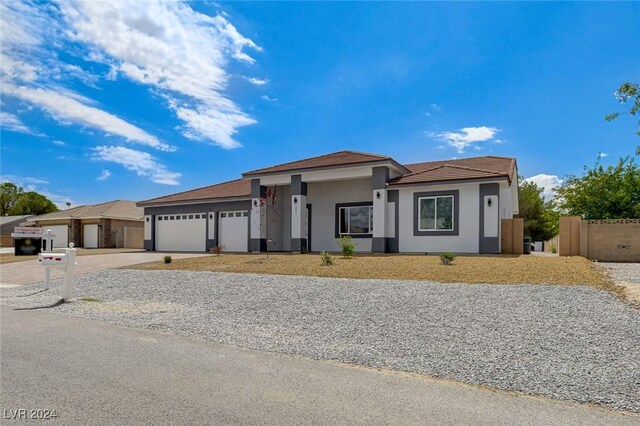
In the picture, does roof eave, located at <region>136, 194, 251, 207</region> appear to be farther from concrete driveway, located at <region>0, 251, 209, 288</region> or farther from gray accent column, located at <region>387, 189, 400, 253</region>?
gray accent column, located at <region>387, 189, 400, 253</region>

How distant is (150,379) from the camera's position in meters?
4.71

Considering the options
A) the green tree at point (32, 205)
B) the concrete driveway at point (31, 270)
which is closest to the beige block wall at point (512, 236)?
the concrete driveway at point (31, 270)

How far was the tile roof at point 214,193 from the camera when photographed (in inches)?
1020

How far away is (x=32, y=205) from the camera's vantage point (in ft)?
210

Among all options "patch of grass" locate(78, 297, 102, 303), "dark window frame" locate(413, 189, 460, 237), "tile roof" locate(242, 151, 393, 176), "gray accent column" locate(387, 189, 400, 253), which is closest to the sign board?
"tile roof" locate(242, 151, 393, 176)

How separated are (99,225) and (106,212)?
4.39 feet

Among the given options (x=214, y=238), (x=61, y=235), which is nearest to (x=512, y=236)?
(x=214, y=238)

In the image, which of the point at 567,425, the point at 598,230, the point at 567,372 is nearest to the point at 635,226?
the point at 598,230

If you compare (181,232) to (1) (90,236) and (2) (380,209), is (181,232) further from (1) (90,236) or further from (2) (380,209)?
(2) (380,209)

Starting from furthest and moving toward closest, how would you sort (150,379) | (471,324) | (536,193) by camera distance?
(536,193) → (471,324) → (150,379)

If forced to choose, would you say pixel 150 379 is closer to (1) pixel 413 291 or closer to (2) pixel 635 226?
(1) pixel 413 291

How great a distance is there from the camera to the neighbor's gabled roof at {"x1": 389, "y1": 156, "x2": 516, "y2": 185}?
18578mm

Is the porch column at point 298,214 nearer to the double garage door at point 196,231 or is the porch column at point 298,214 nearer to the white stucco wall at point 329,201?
the white stucco wall at point 329,201

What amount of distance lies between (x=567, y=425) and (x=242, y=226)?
22.6 metres
